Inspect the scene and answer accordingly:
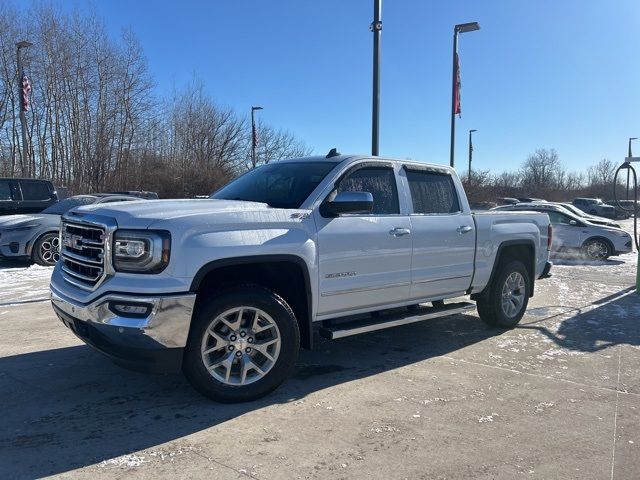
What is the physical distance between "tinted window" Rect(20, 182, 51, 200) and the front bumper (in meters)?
11.9

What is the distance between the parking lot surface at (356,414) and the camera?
3309 millimetres

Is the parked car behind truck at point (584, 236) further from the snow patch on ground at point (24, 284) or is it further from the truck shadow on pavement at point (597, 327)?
the snow patch on ground at point (24, 284)

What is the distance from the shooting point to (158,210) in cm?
409

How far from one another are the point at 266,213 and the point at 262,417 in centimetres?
155

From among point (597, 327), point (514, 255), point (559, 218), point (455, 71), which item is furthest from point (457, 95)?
point (597, 327)

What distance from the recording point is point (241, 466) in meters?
3.26

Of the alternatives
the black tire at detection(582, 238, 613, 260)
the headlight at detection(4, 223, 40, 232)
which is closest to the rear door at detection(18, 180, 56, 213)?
the headlight at detection(4, 223, 40, 232)

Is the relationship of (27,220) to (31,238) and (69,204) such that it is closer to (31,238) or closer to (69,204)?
(31,238)

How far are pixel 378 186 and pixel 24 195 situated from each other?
12.0m

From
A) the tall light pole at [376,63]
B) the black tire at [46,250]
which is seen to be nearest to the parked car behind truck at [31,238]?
the black tire at [46,250]

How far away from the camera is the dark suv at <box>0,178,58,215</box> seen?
13680 mm

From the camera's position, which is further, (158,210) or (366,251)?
(366,251)

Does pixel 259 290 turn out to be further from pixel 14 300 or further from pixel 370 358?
pixel 14 300

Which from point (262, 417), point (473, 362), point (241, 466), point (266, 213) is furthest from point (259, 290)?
point (473, 362)
